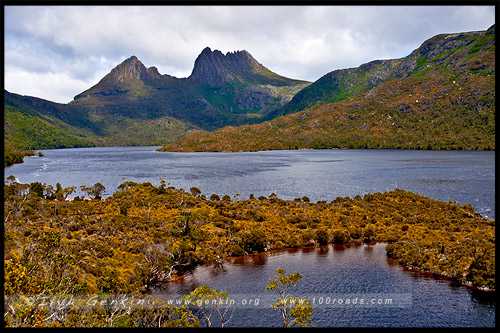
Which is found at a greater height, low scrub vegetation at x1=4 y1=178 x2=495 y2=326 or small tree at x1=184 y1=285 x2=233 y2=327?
low scrub vegetation at x1=4 y1=178 x2=495 y2=326

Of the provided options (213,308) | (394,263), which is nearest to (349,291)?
(394,263)

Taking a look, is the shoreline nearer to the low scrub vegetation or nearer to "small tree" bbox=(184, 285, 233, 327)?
the low scrub vegetation

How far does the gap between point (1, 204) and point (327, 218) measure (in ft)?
204

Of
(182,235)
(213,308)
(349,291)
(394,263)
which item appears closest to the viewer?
(213,308)

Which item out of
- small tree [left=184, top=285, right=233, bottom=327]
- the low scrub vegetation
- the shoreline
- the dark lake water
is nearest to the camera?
small tree [left=184, top=285, right=233, bottom=327]

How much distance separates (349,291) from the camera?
35562 mm

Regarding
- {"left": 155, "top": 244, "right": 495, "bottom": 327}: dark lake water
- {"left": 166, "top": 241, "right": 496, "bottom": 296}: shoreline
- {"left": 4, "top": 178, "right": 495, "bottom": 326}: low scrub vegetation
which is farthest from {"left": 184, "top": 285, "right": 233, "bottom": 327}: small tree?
{"left": 166, "top": 241, "right": 496, "bottom": 296}: shoreline

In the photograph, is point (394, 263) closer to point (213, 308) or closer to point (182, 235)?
point (213, 308)

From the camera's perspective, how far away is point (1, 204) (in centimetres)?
639

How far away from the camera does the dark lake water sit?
29.5 meters

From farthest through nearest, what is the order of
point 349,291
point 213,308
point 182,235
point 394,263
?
point 182,235
point 394,263
point 349,291
point 213,308

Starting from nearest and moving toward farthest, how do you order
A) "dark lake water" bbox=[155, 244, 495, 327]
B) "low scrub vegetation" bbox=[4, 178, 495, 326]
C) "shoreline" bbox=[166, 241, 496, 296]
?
"low scrub vegetation" bbox=[4, 178, 495, 326] < "dark lake water" bbox=[155, 244, 495, 327] < "shoreline" bbox=[166, 241, 496, 296]

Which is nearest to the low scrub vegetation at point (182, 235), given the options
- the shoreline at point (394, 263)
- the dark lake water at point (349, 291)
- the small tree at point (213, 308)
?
the shoreline at point (394, 263)

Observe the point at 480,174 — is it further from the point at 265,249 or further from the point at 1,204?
the point at 1,204
